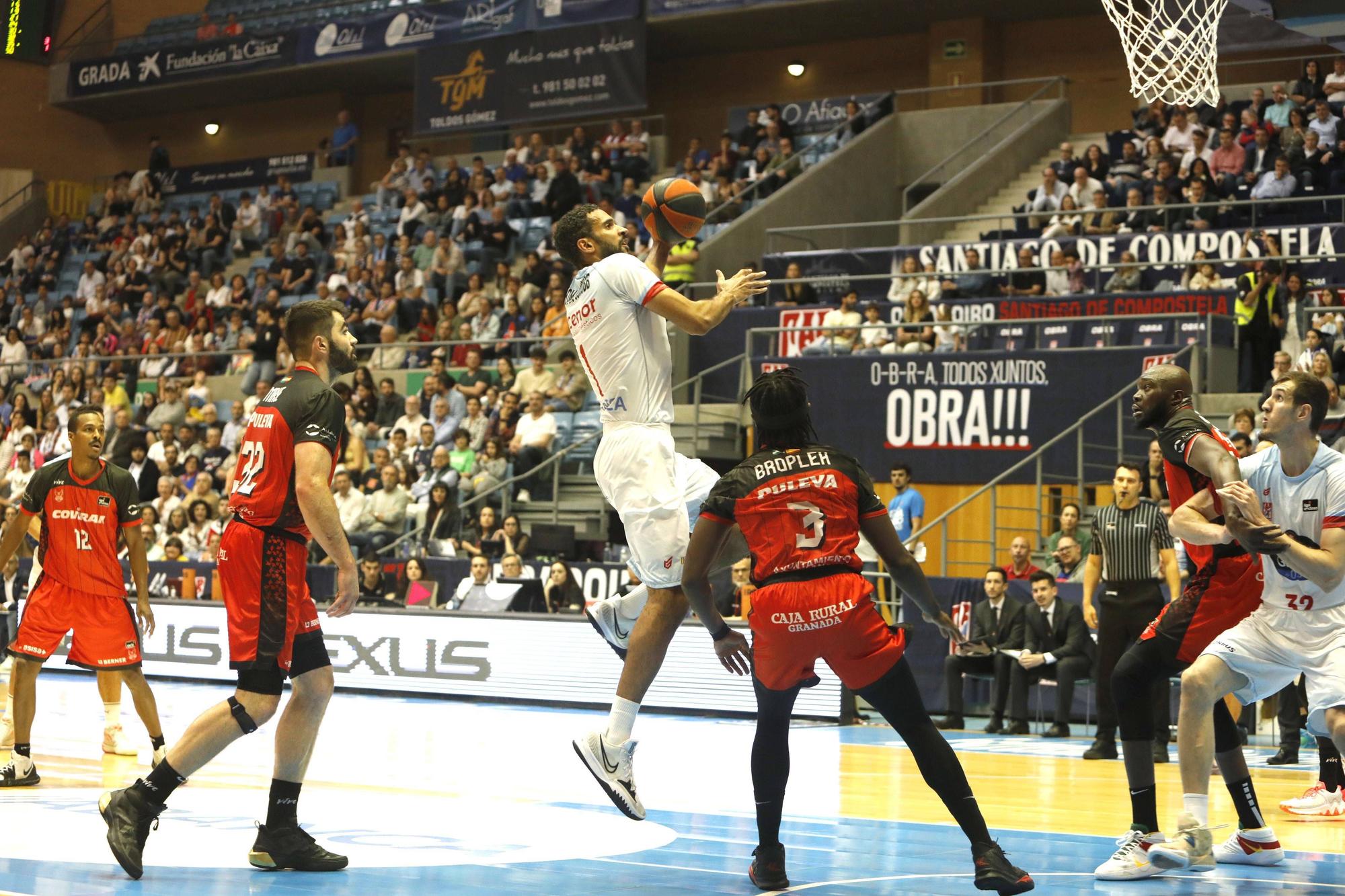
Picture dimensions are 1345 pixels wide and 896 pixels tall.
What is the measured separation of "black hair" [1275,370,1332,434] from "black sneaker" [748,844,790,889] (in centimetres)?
275

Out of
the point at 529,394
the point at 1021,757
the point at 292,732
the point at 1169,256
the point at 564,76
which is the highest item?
the point at 564,76

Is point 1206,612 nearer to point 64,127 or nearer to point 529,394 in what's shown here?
point 529,394

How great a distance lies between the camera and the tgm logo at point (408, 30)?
93.0 feet

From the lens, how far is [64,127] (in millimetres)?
35625

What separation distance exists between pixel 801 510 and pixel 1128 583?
6.03m

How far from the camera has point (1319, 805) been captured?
8.17 m

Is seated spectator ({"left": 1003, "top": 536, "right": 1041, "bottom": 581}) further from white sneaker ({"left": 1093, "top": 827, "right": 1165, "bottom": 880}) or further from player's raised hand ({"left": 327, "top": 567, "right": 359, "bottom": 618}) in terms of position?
player's raised hand ({"left": 327, "top": 567, "right": 359, "bottom": 618})

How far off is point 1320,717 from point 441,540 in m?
12.2

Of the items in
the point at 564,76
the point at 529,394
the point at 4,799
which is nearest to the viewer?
the point at 4,799

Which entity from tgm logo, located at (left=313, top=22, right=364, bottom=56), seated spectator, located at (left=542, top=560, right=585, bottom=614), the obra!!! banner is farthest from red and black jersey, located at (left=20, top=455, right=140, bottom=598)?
tgm logo, located at (left=313, top=22, right=364, bottom=56)

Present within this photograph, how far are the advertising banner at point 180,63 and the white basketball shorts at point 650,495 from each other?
26.2 meters

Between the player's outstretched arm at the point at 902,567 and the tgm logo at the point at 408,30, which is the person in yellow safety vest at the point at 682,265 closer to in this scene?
the tgm logo at the point at 408,30

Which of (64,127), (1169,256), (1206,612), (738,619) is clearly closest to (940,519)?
(738,619)

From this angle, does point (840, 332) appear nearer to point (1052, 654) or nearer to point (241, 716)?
point (1052, 654)
